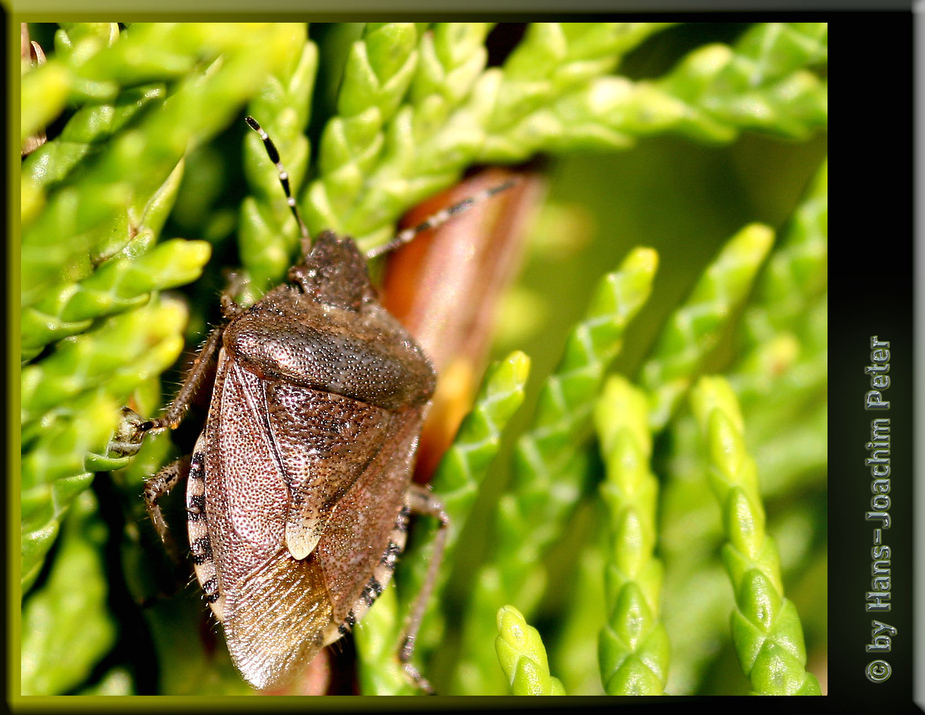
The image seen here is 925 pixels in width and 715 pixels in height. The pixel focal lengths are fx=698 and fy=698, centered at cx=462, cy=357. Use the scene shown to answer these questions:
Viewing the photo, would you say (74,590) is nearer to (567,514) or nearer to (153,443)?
(153,443)

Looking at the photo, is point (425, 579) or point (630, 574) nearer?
point (630, 574)

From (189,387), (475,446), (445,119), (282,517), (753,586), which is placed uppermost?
(445,119)

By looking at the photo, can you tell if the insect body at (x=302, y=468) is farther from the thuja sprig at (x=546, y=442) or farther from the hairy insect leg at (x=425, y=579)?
the thuja sprig at (x=546, y=442)

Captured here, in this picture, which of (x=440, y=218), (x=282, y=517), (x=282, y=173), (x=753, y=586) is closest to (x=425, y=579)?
(x=282, y=517)

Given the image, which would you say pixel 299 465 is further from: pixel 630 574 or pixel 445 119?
pixel 445 119

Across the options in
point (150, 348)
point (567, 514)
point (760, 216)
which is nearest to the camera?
point (150, 348)

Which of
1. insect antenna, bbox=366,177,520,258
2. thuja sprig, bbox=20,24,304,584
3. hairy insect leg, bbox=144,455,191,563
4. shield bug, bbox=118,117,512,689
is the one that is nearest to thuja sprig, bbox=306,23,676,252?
insect antenna, bbox=366,177,520,258

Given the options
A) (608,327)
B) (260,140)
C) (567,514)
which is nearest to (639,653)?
(567,514)
